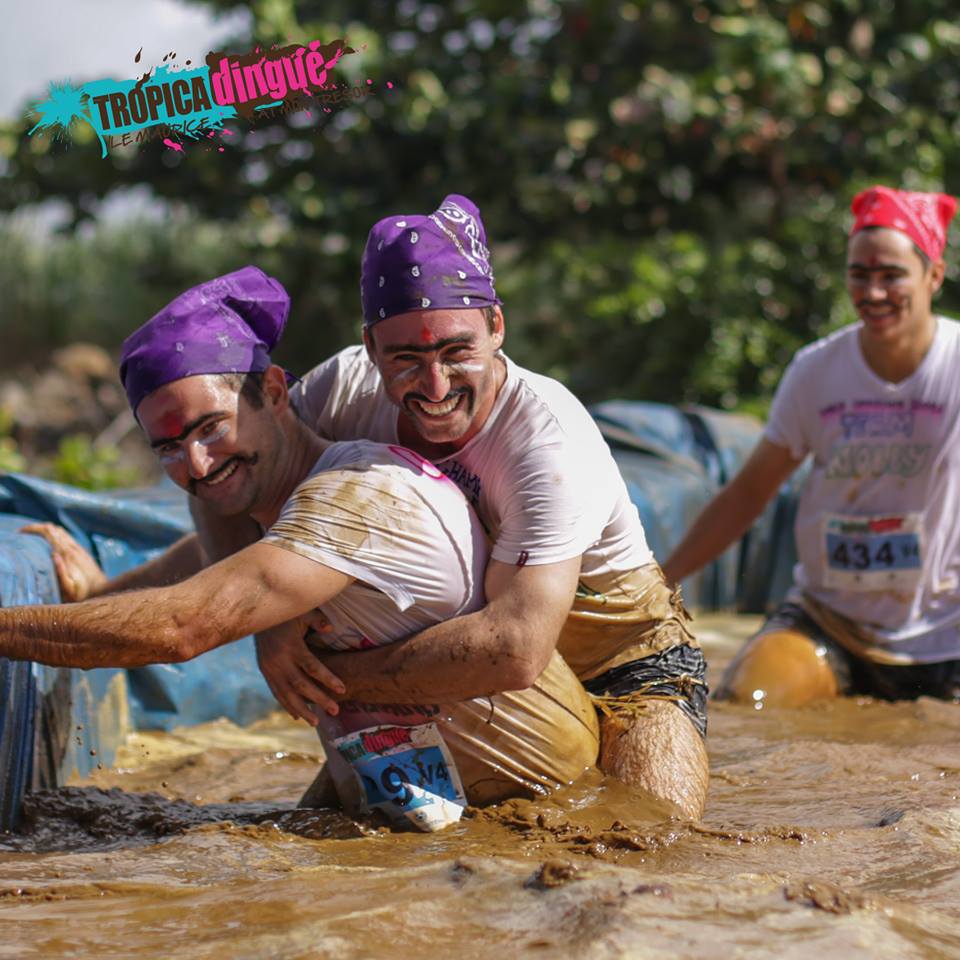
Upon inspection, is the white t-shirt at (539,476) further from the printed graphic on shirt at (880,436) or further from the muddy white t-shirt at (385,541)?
the printed graphic on shirt at (880,436)

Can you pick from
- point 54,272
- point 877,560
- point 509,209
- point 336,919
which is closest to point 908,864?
point 336,919

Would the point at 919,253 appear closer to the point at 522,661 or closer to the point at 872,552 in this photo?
the point at 872,552

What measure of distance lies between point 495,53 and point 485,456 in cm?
790

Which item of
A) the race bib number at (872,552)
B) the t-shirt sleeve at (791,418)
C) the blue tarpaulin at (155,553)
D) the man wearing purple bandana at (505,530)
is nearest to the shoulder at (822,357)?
the t-shirt sleeve at (791,418)

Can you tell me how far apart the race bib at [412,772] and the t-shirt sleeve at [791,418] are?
2401mm

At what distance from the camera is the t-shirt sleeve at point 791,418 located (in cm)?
506

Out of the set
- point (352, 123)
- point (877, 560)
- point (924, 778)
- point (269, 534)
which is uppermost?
point (352, 123)

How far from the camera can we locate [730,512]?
5105mm

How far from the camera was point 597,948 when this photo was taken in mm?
2256

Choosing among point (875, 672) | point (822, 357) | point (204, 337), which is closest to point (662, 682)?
point (204, 337)

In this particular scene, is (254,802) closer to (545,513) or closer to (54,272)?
(545,513)

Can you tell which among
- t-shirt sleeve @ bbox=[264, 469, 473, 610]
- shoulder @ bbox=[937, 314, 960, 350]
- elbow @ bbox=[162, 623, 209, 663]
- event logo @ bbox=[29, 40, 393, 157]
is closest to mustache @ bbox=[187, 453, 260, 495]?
t-shirt sleeve @ bbox=[264, 469, 473, 610]

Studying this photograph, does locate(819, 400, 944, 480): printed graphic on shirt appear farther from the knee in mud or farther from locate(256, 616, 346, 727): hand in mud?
locate(256, 616, 346, 727): hand in mud

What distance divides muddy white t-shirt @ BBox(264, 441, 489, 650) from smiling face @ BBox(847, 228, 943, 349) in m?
2.30
